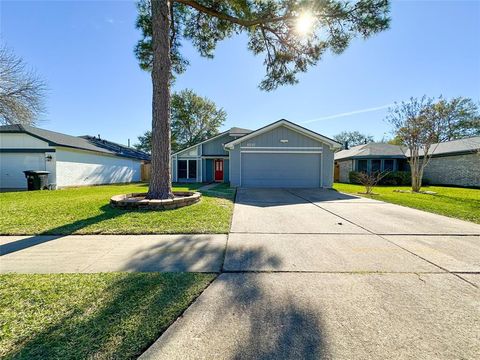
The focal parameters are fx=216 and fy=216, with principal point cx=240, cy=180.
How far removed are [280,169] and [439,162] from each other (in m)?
15.3

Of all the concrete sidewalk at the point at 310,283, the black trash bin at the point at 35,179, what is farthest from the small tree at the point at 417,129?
the black trash bin at the point at 35,179

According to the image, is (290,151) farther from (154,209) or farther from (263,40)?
(154,209)

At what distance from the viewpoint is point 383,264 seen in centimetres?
328

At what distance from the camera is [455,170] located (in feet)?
56.0

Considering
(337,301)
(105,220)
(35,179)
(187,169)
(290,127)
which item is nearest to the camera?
(337,301)

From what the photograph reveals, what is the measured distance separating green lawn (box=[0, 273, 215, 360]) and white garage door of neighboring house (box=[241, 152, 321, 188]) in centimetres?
1083

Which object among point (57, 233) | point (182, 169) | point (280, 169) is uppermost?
point (182, 169)

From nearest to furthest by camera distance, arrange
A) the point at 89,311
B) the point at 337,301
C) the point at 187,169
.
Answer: the point at 89,311 < the point at 337,301 < the point at 187,169

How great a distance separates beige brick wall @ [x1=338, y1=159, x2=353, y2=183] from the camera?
856 inches

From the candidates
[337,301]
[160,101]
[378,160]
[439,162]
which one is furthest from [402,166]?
[337,301]

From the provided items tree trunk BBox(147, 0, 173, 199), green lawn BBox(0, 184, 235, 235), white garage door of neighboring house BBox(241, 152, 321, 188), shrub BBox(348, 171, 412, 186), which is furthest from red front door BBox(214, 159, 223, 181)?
shrub BBox(348, 171, 412, 186)

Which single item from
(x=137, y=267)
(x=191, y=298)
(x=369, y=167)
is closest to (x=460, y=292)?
(x=191, y=298)

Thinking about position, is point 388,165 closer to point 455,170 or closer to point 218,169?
point 455,170

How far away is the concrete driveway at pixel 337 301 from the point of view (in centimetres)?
172
